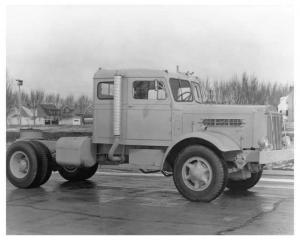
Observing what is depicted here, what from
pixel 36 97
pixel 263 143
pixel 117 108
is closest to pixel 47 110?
pixel 36 97

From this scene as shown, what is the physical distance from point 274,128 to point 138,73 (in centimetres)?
275

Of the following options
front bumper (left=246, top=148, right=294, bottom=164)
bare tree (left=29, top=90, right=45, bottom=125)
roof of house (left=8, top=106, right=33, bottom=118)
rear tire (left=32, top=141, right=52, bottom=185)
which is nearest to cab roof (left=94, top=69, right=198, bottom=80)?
bare tree (left=29, top=90, right=45, bottom=125)

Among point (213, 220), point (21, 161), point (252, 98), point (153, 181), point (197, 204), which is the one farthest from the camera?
point (252, 98)

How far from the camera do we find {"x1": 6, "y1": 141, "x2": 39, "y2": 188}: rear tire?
32.2ft

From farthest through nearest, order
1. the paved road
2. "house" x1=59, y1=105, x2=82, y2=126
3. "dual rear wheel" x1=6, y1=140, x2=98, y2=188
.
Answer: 1. "house" x1=59, y1=105, x2=82, y2=126
2. "dual rear wheel" x1=6, y1=140, x2=98, y2=188
3. the paved road

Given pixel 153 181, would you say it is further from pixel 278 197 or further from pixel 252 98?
pixel 252 98

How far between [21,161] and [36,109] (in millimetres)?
1187

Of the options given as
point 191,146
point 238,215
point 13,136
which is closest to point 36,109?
point 13,136

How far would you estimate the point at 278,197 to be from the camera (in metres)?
8.53

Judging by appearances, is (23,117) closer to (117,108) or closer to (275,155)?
(117,108)

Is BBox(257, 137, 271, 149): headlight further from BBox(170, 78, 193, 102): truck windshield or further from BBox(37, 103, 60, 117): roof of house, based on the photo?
BBox(37, 103, 60, 117): roof of house

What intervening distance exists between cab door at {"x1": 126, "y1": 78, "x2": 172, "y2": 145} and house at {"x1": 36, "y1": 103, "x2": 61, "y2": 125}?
2.20 meters

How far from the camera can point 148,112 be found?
8984 mm

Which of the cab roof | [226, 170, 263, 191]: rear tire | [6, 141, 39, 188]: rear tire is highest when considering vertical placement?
the cab roof
